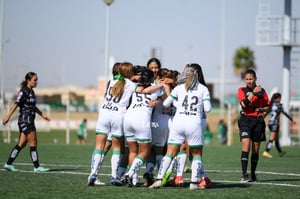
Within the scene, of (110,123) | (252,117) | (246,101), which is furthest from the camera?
(252,117)

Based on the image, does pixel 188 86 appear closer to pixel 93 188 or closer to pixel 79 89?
pixel 93 188

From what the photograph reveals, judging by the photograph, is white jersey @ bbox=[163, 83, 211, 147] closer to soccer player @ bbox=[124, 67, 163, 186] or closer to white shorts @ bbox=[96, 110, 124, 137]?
soccer player @ bbox=[124, 67, 163, 186]

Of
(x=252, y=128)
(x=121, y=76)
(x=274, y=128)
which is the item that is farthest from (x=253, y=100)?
(x=274, y=128)

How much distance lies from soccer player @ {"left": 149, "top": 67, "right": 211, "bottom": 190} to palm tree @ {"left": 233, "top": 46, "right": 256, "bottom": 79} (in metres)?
93.8

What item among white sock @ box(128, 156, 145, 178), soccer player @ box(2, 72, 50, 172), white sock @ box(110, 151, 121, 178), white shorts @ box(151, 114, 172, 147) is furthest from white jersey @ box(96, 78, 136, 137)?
soccer player @ box(2, 72, 50, 172)

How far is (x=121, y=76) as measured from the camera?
45.0 feet

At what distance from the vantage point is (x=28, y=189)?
12.9 metres

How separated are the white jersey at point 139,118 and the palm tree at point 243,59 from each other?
307 feet

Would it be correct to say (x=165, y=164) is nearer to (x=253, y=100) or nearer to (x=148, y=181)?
(x=148, y=181)

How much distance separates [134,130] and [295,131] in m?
49.8

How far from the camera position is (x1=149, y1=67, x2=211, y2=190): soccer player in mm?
13227

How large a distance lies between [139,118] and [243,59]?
311 feet

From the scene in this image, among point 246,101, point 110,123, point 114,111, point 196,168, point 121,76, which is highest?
point 121,76

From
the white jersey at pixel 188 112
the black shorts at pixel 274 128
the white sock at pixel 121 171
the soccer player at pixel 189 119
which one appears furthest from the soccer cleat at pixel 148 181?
the black shorts at pixel 274 128
